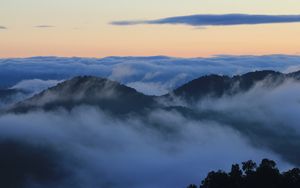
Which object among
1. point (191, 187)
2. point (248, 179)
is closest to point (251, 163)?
point (248, 179)

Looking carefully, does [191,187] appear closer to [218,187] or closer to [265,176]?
[218,187]

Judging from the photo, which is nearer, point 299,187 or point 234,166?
point 299,187

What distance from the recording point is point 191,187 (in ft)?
266

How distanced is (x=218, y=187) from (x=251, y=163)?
5.43 metres

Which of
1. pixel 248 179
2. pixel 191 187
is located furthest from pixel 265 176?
pixel 191 187

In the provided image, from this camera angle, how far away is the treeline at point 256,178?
8062 cm

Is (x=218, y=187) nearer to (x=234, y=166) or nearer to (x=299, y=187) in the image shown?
(x=234, y=166)

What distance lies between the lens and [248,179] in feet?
270

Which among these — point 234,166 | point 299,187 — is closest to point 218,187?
point 234,166

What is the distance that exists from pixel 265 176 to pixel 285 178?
2629mm

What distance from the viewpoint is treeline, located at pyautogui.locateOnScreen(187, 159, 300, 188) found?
3174 inches

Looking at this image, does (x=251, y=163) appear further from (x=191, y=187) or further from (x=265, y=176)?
(x=191, y=187)

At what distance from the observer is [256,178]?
268ft

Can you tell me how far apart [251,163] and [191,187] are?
346 inches
